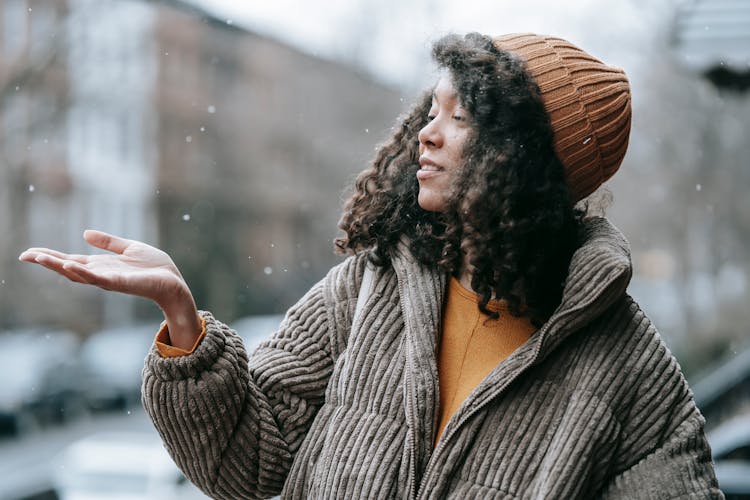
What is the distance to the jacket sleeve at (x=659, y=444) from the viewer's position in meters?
1.61

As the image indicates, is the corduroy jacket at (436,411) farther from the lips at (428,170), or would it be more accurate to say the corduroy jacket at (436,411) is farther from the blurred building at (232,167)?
the blurred building at (232,167)

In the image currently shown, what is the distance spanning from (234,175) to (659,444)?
741 inches

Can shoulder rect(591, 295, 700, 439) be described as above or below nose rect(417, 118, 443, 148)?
below

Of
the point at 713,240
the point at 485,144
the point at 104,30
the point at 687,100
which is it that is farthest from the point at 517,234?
the point at 104,30

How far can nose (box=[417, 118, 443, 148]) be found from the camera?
1.75 m

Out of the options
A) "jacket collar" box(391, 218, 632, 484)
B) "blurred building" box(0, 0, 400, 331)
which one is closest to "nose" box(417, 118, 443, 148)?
"jacket collar" box(391, 218, 632, 484)

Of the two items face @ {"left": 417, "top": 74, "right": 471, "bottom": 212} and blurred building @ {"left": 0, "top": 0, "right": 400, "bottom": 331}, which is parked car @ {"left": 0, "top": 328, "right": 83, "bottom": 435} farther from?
face @ {"left": 417, "top": 74, "right": 471, "bottom": 212}

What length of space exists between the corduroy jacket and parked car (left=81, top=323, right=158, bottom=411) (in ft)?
44.5

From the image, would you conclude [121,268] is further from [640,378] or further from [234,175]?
[234,175]

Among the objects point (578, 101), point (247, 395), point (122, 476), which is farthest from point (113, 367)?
point (578, 101)

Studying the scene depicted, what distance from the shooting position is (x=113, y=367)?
15703mm

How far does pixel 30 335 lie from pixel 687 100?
12428 mm

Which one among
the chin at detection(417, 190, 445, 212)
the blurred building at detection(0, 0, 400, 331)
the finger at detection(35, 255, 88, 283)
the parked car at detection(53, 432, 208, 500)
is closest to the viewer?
Result: the finger at detection(35, 255, 88, 283)

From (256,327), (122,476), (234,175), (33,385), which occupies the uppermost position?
(234,175)
